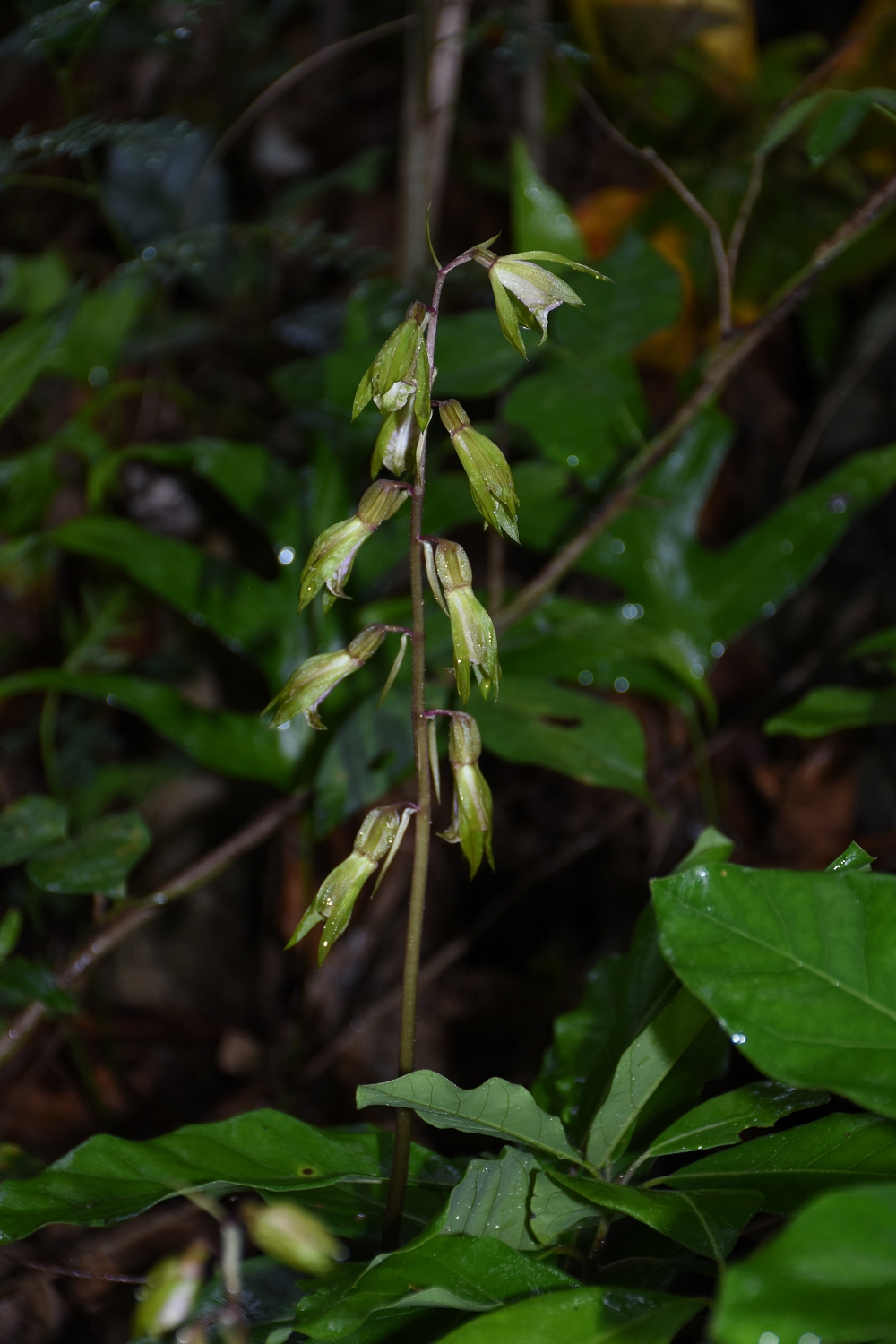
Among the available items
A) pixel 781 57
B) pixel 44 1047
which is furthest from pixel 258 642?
pixel 781 57

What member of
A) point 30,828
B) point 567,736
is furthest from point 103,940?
point 567,736

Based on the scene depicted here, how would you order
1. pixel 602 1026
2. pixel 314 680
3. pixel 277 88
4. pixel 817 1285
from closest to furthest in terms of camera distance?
1. pixel 817 1285
2. pixel 314 680
3. pixel 602 1026
4. pixel 277 88

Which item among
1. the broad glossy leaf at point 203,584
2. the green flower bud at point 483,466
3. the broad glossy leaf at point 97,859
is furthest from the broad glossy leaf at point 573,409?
the broad glossy leaf at point 97,859

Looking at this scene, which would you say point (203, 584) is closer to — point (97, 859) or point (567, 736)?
point (97, 859)

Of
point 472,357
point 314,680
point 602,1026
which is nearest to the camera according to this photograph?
point 314,680

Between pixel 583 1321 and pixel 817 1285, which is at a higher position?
pixel 817 1285

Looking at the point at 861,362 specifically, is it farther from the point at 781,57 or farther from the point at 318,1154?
the point at 318,1154

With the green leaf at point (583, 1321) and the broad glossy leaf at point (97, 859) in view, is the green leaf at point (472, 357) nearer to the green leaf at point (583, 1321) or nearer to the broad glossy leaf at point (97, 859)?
the broad glossy leaf at point (97, 859)
